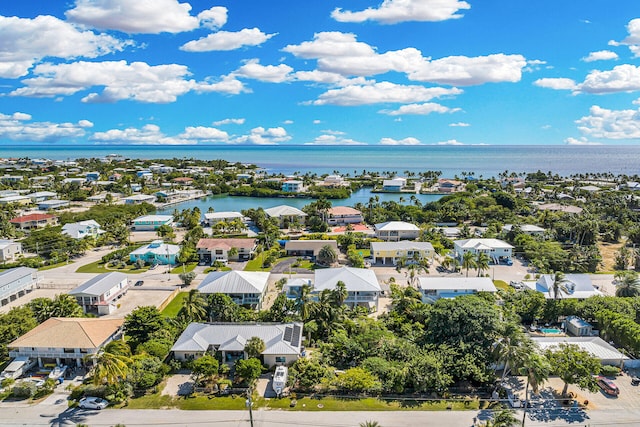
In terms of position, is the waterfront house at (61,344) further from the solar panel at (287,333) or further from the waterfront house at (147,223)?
the waterfront house at (147,223)

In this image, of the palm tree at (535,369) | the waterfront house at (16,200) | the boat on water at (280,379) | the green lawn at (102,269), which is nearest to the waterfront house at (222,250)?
the green lawn at (102,269)

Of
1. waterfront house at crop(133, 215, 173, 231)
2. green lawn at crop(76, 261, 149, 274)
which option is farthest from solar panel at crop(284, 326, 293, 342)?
waterfront house at crop(133, 215, 173, 231)

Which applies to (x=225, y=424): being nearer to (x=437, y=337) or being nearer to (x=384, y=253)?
(x=437, y=337)

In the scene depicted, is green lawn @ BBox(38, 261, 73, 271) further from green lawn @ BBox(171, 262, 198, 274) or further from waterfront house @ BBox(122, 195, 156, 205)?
waterfront house @ BBox(122, 195, 156, 205)

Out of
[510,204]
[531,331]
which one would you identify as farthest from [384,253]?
[510,204]

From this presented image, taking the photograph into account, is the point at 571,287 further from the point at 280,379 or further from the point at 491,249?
the point at 280,379

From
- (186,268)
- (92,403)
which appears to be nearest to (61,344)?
(92,403)
